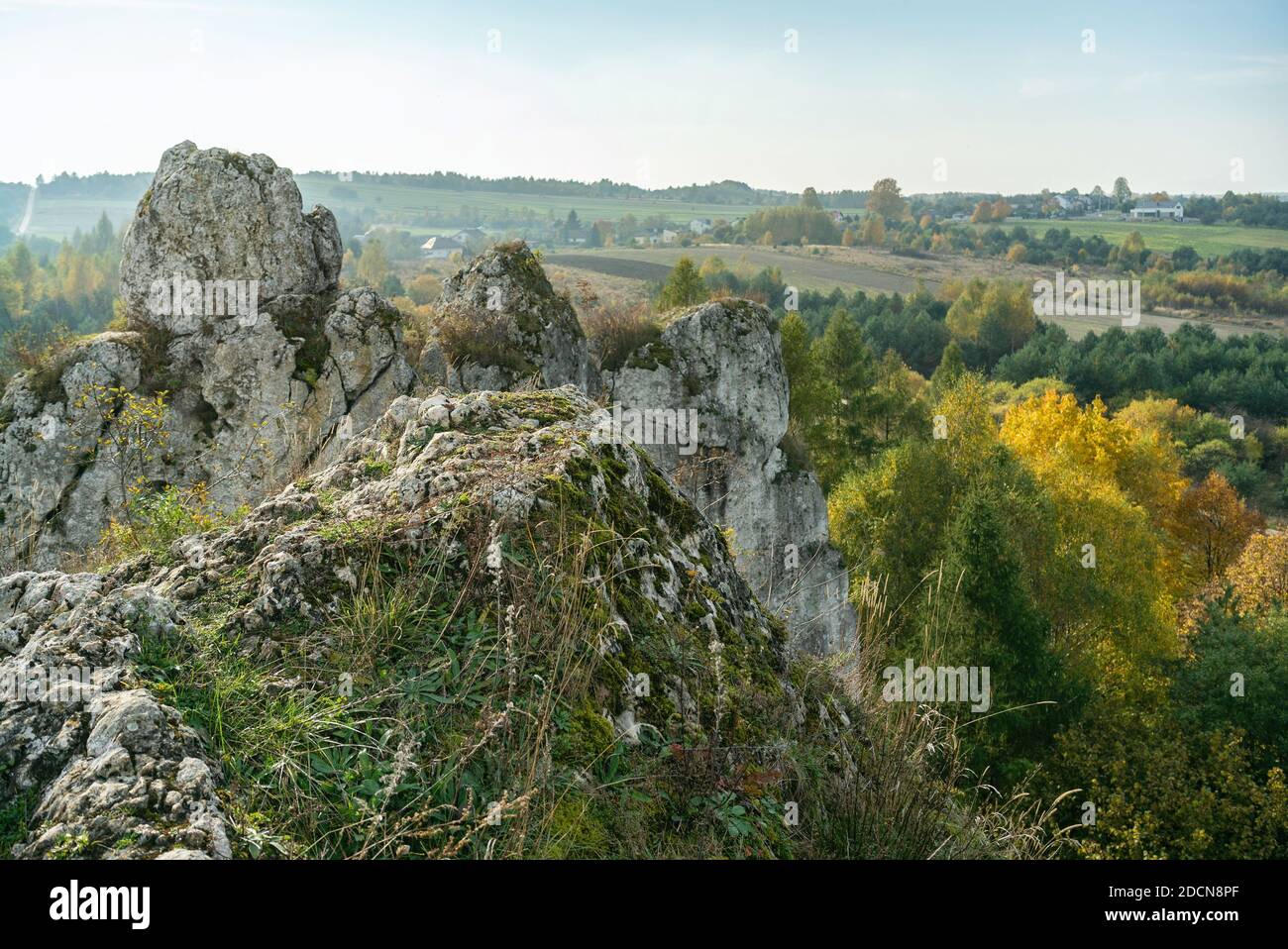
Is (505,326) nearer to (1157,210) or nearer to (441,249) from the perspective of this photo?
(441,249)

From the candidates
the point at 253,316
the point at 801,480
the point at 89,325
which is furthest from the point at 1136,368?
the point at 89,325

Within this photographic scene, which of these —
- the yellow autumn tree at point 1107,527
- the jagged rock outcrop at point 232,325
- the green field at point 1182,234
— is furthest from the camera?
the green field at point 1182,234

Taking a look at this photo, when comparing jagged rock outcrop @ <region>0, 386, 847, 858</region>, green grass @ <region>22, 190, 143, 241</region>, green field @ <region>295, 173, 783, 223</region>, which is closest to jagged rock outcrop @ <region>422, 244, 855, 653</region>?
jagged rock outcrop @ <region>0, 386, 847, 858</region>

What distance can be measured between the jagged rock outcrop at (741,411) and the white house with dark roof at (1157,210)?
587 feet

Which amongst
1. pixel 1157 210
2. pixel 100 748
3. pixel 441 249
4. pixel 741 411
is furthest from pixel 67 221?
pixel 100 748

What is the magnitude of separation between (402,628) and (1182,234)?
175 meters

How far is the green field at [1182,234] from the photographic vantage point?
13388 centimetres

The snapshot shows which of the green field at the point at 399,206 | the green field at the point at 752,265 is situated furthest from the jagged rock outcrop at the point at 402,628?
the green field at the point at 399,206

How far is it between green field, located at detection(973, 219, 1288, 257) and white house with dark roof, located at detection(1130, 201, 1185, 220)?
5.66m

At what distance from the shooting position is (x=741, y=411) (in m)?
24.2

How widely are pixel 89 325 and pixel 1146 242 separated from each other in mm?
144075

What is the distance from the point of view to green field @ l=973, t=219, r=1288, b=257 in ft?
439

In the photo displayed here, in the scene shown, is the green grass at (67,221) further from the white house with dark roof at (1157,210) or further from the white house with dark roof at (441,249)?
the white house with dark roof at (1157,210)
